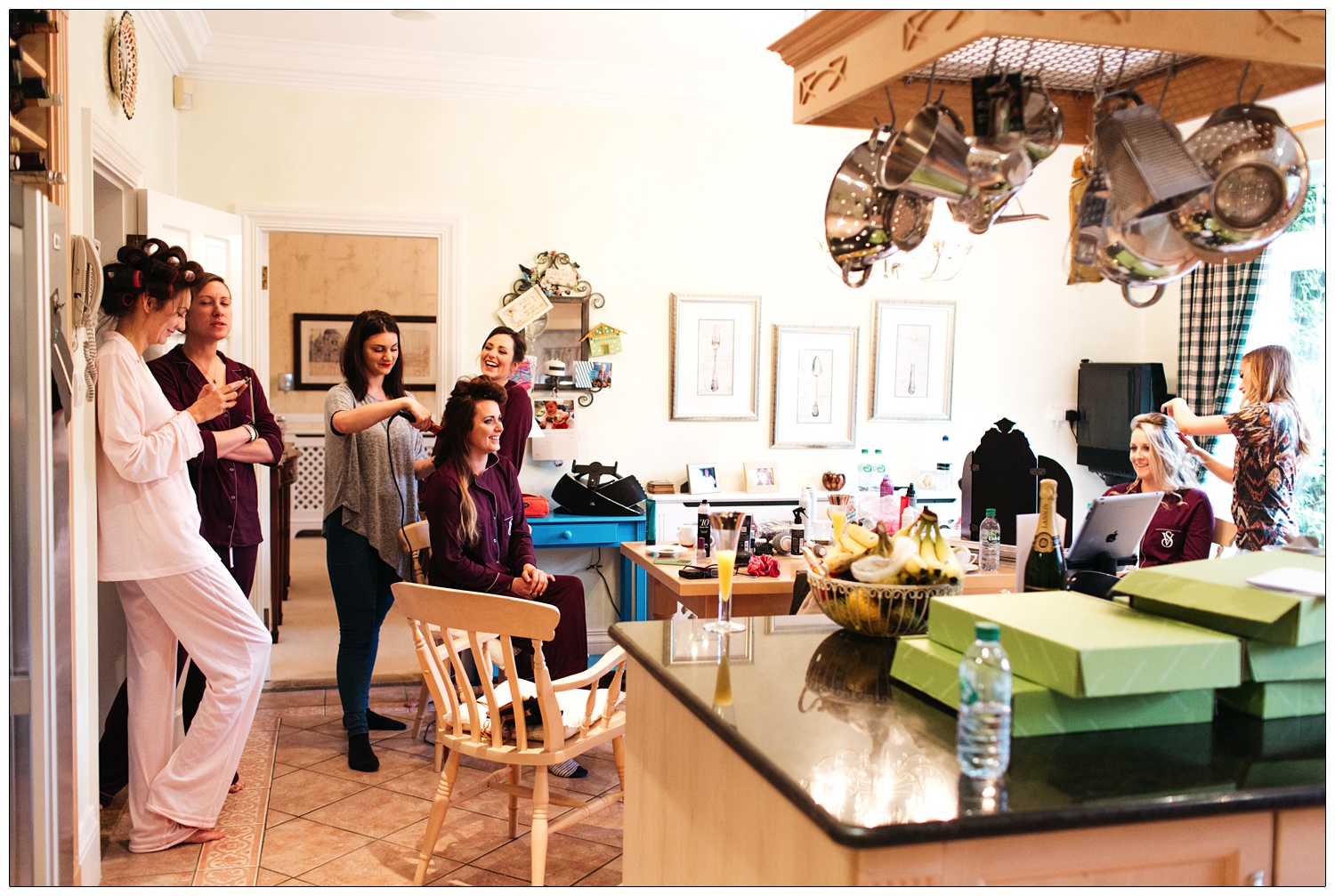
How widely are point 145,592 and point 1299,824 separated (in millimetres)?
2774

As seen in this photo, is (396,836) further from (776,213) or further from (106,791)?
(776,213)

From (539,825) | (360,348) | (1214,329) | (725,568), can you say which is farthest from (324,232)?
(1214,329)

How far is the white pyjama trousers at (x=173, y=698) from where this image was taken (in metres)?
2.95

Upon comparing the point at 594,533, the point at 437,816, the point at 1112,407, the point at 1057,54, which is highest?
the point at 1057,54

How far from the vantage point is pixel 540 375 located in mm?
5246

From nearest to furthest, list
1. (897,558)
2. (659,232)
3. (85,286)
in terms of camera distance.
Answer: (897,558)
(85,286)
(659,232)

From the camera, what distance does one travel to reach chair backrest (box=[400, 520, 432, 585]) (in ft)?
12.0

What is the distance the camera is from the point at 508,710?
2922 millimetres

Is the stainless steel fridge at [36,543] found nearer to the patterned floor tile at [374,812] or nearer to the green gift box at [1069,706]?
the patterned floor tile at [374,812]

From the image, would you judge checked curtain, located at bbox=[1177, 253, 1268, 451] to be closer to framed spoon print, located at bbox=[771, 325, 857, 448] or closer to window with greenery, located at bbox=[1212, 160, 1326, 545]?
window with greenery, located at bbox=[1212, 160, 1326, 545]

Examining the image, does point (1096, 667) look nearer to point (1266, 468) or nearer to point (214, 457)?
point (214, 457)

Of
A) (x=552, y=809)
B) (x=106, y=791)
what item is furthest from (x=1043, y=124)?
(x=106, y=791)

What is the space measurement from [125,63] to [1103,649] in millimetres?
3682

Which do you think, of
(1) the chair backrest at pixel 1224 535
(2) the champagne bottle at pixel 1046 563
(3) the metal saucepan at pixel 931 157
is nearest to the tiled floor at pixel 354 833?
(2) the champagne bottle at pixel 1046 563
